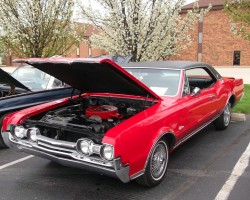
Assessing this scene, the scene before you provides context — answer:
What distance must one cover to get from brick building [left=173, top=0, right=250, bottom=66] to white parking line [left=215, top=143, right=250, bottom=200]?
25925 mm

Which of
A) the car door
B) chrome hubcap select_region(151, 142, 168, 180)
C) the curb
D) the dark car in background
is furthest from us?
the curb

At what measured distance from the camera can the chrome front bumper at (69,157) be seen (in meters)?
3.23

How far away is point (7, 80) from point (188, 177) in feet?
11.6

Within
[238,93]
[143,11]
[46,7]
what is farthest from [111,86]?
[46,7]

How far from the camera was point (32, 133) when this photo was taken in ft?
12.7

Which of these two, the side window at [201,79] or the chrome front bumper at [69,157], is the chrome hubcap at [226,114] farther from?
the chrome front bumper at [69,157]

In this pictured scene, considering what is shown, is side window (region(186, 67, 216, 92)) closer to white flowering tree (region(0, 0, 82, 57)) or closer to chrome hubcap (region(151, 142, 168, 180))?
chrome hubcap (region(151, 142, 168, 180))

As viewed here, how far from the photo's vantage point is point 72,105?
4.83 metres

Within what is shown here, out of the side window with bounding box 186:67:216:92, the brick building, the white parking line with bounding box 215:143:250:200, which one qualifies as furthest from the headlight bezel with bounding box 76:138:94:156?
the brick building

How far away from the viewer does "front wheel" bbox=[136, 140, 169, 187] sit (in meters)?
3.67

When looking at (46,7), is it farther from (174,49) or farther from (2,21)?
(174,49)

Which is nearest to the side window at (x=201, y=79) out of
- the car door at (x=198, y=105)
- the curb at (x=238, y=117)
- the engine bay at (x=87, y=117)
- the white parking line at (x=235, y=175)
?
the car door at (x=198, y=105)

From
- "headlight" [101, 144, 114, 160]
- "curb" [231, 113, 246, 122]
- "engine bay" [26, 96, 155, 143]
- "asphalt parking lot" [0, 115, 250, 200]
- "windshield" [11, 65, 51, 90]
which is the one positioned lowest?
"asphalt parking lot" [0, 115, 250, 200]

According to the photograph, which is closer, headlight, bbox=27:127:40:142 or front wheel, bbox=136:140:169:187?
front wheel, bbox=136:140:169:187
